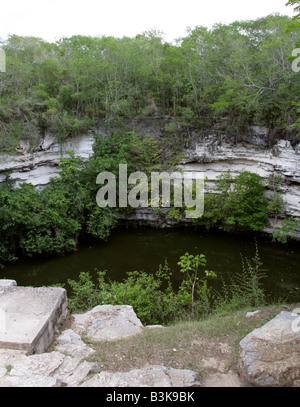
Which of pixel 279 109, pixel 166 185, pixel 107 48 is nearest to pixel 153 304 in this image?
pixel 166 185

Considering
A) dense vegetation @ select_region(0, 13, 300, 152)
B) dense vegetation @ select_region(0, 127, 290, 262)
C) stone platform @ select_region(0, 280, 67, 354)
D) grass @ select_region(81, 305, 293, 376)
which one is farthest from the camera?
dense vegetation @ select_region(0, 13, 300, 152)

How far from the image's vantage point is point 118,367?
12.1 ft

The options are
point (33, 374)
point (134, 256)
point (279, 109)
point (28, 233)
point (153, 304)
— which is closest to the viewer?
point (33, 374)


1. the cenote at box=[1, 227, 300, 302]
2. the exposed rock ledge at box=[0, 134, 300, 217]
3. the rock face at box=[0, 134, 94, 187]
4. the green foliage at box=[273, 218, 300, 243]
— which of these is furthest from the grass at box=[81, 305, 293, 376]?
the rock face at box=[0, 134, 94, 187]

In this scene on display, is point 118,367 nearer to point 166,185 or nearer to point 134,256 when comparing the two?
point 134,256

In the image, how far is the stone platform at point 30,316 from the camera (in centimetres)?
386

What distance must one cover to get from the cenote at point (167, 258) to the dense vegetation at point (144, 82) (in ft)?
16.3

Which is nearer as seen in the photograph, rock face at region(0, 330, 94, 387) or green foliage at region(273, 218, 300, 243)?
rock face at region(0, 330, 94, 387)

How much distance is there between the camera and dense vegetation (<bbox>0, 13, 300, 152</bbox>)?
11242 mm

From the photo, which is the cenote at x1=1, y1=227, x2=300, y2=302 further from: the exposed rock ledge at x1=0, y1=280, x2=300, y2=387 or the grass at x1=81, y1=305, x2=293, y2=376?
the exposed rock ledge at x1=0, y1=280, x2=300, y2=387

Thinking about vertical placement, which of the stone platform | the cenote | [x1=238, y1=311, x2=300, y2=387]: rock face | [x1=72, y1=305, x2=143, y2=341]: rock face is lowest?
the cenote

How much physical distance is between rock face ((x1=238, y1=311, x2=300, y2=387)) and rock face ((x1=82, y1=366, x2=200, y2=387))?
26.4 inches

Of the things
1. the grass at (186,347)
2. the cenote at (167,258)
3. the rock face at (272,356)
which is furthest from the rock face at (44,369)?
the cenote at (167,258)
